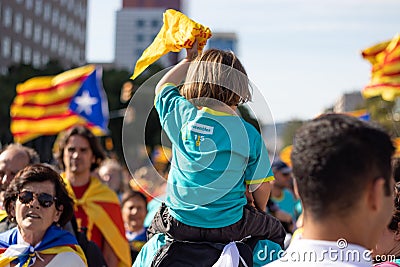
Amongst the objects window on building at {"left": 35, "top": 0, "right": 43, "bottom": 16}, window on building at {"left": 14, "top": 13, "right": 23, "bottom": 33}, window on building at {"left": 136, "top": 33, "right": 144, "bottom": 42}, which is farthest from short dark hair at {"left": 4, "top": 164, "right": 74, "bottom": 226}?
window on building at {"left": 136, "top": 33, "right": 144, "bottom": 42}

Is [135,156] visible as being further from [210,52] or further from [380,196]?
[380,196]

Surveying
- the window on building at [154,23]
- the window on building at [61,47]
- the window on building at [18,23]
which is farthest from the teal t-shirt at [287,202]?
the window on building at [154,23]

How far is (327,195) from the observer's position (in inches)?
80.9

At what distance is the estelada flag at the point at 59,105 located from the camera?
38.8 feet

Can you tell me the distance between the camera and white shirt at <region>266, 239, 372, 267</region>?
2066mm

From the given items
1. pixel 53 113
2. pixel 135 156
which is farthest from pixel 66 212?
pixel 53 113

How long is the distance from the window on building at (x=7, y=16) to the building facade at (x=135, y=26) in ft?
292

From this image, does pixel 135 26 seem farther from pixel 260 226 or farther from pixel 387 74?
pixel 260 226

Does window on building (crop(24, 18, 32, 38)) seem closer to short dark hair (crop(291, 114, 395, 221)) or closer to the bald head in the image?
the bald head

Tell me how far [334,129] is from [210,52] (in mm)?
1557

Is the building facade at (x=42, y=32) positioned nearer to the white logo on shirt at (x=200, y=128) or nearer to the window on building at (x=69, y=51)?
the window on building at (x=69, y=51)

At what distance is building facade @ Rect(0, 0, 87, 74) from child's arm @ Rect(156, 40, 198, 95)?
6274 cm

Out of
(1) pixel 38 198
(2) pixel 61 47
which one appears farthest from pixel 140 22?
(1) pixel 38 198

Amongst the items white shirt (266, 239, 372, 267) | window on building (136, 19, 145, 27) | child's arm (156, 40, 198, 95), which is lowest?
window on building (136, 19, 145, 27)
